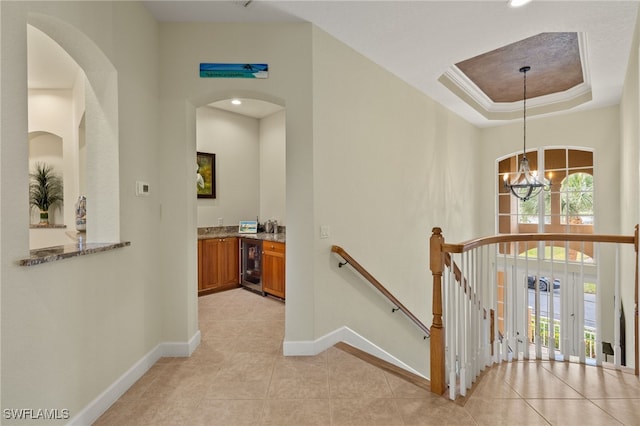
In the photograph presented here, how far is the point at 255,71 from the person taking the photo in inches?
109

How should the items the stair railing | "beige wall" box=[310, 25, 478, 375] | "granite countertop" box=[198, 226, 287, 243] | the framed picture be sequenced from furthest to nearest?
the framed picture → "granite countertop" box=[198, 226, 287, 243] → "beige wall" box=[310, 25, 478, 375] → the stair railing

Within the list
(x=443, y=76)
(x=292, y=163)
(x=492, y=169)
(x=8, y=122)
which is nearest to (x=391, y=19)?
(x=292, y=163)

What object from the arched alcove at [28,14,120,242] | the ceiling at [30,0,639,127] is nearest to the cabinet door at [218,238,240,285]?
the arched alcove at [28,14,120,242]

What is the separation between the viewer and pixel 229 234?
5305 millimetres

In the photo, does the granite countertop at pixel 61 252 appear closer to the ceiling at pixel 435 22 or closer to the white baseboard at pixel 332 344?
the white baseboard at pixel 332 344

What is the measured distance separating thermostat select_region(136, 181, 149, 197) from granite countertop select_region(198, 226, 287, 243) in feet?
7.29

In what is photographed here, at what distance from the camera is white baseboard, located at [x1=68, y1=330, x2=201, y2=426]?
1.87 m

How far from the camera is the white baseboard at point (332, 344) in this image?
277cm

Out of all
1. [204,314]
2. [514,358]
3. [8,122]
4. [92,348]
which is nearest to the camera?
[8,122]

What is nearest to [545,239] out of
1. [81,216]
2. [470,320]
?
[470,320]

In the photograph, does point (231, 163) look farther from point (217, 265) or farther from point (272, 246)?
point (272, 246)

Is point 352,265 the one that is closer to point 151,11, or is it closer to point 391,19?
point 391,19

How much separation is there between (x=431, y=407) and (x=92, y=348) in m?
2.25

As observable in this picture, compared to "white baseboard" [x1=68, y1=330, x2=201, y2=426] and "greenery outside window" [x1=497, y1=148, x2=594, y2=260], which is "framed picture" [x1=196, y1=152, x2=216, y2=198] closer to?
"white baseboard" [x1=68, y1=330, x2=201, y2=426]
